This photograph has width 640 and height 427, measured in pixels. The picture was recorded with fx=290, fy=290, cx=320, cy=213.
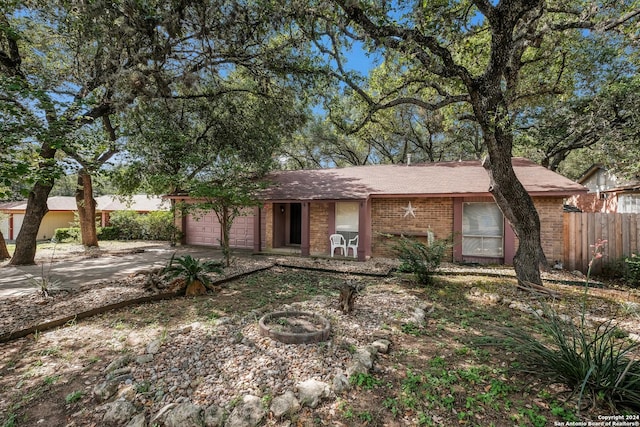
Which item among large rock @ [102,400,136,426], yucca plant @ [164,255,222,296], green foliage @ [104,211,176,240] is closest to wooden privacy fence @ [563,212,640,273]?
yucca plant @ [164,255,222,296]

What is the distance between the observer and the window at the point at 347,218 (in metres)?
11.2

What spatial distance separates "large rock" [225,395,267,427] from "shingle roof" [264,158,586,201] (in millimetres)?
8315

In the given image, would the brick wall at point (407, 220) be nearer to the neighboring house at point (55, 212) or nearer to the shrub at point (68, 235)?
the neighboring house at point (55, 212)

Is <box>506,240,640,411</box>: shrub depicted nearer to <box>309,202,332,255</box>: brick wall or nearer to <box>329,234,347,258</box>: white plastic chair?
<box>329,234,347,258</box>: white plastic chair

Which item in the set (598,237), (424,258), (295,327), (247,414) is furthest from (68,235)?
(598,237)

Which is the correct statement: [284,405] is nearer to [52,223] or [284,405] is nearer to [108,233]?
[108,233]

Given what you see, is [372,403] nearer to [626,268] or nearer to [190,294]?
[190,294]

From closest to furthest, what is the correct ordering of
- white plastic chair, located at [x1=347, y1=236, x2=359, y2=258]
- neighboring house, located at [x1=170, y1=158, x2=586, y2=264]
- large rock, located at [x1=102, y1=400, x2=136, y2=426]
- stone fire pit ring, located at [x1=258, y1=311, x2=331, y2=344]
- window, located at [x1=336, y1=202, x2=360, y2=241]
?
large rock, located at [x1=102, y1=400, x2=136, y2=426]
stone fire pit ring, located at [x1=258, y1=311, x2=331, y2=344]
neighboring house, located at [x1=170, y1=158, x2=586, y2=264]
white plastic chair, located at [x1=347, y1=236, x2=359, y2=258]
window, located at [x1=336, y1=202, x2=360, y2=241]

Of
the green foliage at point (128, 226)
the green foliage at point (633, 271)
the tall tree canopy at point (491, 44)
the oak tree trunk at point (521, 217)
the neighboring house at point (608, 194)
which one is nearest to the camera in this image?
the tall tree canopy at point (491, 44)

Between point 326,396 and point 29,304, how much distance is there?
605 cm

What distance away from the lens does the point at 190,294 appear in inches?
239

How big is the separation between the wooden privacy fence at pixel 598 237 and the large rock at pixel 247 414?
895 centimetres

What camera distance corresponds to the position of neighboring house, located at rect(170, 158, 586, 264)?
9383 mm

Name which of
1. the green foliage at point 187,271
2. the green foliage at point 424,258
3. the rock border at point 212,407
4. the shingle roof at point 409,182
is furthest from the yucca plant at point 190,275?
the shingle roof at point 409,182
